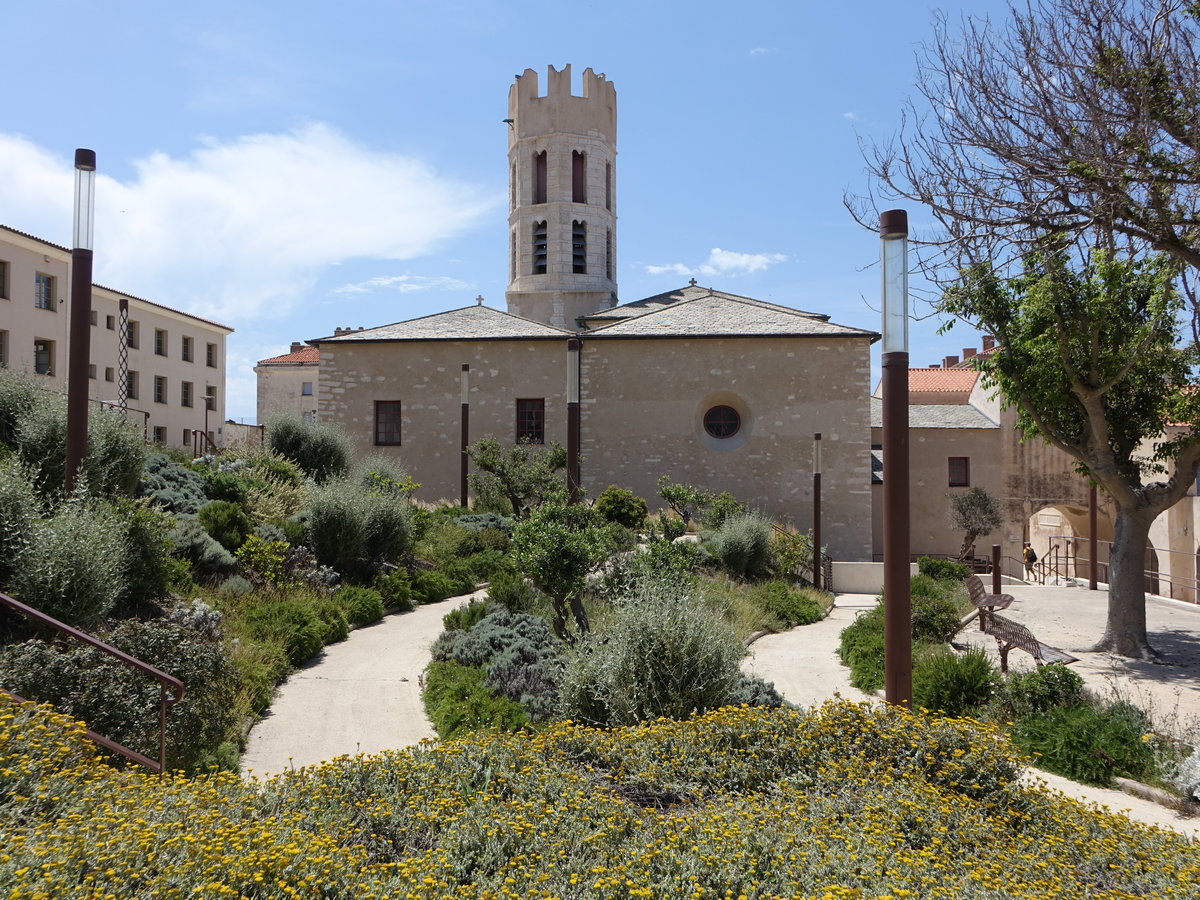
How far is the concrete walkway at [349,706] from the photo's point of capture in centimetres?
616

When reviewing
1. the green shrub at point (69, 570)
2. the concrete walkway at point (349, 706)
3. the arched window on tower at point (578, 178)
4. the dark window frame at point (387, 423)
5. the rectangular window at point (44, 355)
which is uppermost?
the arched window on tower at point (578, 178)

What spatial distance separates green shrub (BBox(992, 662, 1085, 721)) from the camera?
24.2 feet

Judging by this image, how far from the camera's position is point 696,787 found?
15.2 feet

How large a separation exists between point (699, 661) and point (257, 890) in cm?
386

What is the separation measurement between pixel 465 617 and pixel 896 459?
563 centimetres

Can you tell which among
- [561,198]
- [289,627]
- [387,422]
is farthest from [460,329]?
[289,627]

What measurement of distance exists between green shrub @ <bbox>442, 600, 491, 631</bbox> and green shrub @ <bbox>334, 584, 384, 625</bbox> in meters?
1.19

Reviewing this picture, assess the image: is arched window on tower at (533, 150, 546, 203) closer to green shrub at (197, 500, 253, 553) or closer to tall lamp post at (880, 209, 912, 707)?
green shrub at (197, 500, 253, 553)

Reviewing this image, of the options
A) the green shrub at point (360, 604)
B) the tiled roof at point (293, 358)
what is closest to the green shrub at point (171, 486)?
the green shrub at point (360, 604)

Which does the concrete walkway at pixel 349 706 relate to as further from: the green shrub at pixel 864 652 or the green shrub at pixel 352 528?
the green shrub at pixel 864 652

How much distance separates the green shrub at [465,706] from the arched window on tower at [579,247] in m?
27.0

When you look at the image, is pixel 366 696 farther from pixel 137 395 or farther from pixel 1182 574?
pixel 137 395

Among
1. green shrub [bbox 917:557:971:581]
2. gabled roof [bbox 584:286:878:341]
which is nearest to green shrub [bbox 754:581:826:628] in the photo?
green shrub [bbox 917:557:971:581]

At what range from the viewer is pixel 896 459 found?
18.5ft
